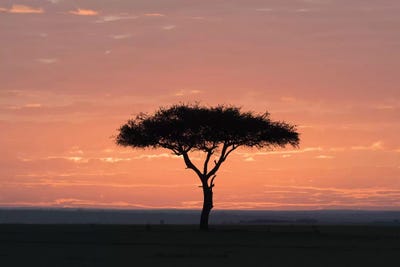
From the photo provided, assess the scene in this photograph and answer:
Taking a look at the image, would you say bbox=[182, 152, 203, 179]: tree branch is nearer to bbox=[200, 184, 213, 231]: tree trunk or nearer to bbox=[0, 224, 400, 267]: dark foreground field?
bbox=[200, 184, 213, 231]: tree trunk

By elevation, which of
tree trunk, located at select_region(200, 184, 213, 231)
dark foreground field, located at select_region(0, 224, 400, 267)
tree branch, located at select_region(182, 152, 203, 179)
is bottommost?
dark foreground field, located at select_region(0, 224, 400, 267)

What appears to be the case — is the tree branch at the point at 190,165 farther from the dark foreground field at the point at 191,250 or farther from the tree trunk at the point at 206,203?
the dark foreground field at the point at 191,250

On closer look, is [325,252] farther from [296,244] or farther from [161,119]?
[161,119]

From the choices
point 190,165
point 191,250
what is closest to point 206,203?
point 190,165

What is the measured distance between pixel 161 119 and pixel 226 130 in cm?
633

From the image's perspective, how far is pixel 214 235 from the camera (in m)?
73.1

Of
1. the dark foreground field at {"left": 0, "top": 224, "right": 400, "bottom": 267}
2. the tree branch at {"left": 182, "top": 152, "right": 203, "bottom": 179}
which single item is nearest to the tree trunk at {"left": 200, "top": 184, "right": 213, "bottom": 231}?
the tree branch at {"left": 182, "top": 152, "right": 203, "bottom": 179}

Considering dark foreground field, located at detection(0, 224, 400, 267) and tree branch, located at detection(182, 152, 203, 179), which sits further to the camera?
tree branch, located at detection(182, 152, 203, 179)

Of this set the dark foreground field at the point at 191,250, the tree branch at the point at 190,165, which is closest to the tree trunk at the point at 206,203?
the tree branch at the point at 190,165

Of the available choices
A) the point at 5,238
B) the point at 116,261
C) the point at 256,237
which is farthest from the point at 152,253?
the point at 256,237

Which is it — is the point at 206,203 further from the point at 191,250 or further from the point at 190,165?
the point at 191,250

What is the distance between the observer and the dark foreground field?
1813 inches

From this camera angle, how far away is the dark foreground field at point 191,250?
46062 mm

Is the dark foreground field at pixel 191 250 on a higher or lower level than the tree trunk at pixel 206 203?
lower
